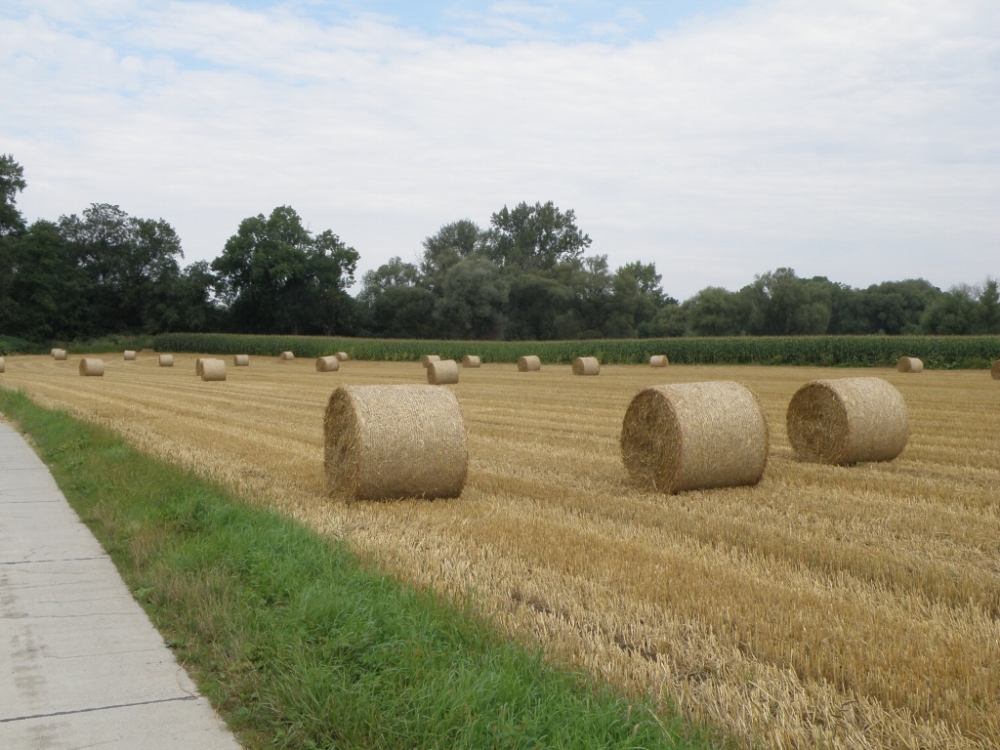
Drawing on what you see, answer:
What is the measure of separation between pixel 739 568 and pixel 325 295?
263ft

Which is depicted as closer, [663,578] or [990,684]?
[990,684]

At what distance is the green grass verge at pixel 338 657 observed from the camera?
4.12m

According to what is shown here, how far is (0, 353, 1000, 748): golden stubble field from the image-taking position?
4.58m

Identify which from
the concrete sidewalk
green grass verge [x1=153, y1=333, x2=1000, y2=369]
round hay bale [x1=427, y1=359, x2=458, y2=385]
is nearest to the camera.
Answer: the concrete sidewalk

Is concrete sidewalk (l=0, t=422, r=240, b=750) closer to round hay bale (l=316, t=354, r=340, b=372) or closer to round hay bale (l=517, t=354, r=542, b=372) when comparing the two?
round hay bale (l=517, t=354, r=542, b=372)

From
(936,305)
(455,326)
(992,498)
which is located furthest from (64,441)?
(455,326)

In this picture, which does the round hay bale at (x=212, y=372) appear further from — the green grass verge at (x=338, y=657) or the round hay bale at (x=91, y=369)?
the green grass verge at (x=338, y=657)

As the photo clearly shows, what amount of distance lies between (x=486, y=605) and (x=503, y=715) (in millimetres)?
1846

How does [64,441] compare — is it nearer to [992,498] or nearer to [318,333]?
[992,498]

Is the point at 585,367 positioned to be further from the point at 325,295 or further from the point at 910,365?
the point at 325,295

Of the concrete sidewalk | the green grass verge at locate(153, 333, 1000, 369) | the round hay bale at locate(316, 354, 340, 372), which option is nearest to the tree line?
the green grass verge at locate(153, 333, 1000, 369)

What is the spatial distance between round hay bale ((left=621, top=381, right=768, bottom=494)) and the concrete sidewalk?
541cm

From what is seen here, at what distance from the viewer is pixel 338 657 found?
4977 millimetres

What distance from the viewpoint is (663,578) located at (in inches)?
261
